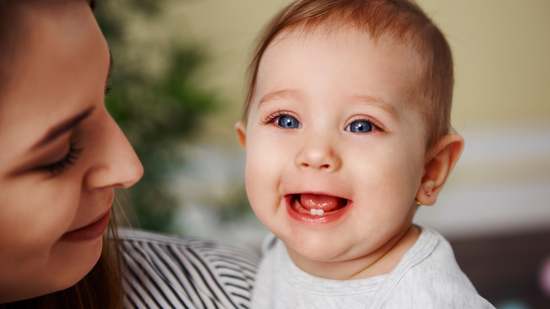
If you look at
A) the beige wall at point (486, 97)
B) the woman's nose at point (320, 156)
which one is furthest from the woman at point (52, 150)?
the beige wall at point (486, 97)

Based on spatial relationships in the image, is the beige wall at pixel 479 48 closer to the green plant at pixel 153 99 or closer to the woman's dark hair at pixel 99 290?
the green plant at pixel 153 99

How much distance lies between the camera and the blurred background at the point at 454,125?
6.40 feet

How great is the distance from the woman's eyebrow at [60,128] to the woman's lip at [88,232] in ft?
0.68

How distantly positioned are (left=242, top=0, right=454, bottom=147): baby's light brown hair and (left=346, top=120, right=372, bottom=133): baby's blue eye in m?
0.12

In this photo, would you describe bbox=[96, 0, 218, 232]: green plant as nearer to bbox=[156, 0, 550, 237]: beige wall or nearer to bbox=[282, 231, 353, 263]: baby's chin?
bbox=[156, 0, 550, 237]: beige wall

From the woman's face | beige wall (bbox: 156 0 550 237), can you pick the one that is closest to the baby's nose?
the woman's face

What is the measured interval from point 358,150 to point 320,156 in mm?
91

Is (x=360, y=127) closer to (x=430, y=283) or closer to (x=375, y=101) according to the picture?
(x=375, y=101)

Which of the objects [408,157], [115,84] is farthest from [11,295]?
[115,84]

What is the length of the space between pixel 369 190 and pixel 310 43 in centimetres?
35

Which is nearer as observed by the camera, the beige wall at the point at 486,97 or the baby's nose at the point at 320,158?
the baby's nose at the point at 320,158

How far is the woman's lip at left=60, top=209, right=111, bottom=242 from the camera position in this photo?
0.74 meters

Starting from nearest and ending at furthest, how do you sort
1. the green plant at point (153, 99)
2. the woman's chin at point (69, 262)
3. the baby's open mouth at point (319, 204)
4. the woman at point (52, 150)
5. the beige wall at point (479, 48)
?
1. the woman at point (52, 150)
2. the woman's chin at point (69, 262)
3. the baby's open mouth at point (319, 204)
4. the green plant at point (153, 99)
5. the beige wall at point (479, 48)

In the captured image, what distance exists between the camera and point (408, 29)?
0.95m
